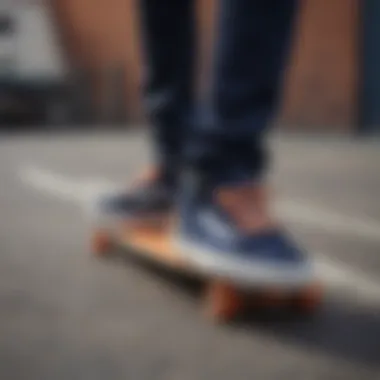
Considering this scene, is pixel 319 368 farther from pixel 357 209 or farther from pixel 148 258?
pixel 357 209

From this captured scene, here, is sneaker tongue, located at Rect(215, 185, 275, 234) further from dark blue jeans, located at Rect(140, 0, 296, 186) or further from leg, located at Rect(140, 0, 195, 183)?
leg, located at Rect(140, 0, 195, 183)

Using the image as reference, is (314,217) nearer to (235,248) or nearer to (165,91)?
(165,91)

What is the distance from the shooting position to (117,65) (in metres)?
5.96

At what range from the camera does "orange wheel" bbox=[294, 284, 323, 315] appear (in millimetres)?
1283

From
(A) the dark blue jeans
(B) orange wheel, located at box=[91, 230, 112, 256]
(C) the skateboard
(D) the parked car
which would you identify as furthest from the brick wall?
(A) the dark blue jeans

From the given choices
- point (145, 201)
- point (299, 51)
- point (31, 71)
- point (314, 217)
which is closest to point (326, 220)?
point (314, 217)

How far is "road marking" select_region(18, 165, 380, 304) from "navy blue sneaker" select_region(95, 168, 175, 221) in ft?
0.41

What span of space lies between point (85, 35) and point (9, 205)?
13.0ft

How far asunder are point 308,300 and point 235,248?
120mm

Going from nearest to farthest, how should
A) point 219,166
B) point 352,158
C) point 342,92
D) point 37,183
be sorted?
point 219,166 → point 37,183 → point 352,158 → point 342,92

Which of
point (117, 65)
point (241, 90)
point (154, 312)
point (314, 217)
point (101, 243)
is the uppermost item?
point (241, 90)

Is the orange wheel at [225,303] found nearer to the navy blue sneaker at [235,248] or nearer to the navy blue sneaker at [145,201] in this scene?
the navy blue sneaker at [235,248]

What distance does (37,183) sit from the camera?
2.63 metres

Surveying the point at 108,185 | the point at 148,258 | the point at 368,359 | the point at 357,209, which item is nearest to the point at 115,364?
the point at 368,359
